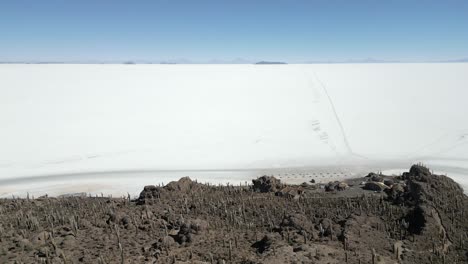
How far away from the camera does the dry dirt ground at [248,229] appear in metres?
7.11

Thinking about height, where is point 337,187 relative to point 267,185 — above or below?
below

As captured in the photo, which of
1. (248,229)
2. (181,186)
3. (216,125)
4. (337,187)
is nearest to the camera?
(248,229)

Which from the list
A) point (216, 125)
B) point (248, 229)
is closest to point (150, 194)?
point (248, 229)

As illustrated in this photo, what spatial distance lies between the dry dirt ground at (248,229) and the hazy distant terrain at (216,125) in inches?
205

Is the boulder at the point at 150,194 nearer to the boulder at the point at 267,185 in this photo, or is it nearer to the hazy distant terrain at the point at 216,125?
the boulder at the point at 267,185

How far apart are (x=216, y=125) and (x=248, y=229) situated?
1737 cm

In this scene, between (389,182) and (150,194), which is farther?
(389,182)

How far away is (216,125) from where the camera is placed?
25.8m

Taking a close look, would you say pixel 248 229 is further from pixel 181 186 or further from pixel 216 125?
pixel 216 125

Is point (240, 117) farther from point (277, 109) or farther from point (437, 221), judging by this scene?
point (437, 221)

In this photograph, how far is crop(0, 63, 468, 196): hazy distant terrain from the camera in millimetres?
18203

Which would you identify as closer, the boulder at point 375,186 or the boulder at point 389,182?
the boulder at point 375,186

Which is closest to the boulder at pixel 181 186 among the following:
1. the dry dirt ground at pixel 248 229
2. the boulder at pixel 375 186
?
the dry dirt ground at pixel 248 229

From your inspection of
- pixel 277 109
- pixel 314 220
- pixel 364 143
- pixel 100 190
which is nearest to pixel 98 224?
pixel 314 220
